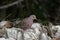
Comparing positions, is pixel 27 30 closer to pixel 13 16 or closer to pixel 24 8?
pixel 13 16

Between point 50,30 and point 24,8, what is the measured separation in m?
2.83

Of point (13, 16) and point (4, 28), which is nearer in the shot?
point (4, 28)

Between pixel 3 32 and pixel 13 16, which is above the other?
pixel 13 16

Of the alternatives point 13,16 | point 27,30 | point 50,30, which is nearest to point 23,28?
point 27,30

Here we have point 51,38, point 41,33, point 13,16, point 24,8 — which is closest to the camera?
point 41,33

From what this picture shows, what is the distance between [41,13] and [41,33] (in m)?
3.41

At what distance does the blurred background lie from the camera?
298 inches

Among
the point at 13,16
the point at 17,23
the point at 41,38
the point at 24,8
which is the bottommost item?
the point at 41,38

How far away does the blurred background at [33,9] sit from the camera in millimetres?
7563

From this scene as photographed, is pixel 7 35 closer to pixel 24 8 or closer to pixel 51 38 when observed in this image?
pixel 51 38

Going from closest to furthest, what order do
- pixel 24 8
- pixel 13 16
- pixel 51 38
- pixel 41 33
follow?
pixel 41 33 → pixel 51 38 → pixel 13 16 → pixel 24 8

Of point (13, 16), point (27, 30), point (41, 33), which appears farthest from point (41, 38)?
point (13, 16)

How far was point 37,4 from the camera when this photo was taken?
8367mm

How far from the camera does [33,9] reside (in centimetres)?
801
